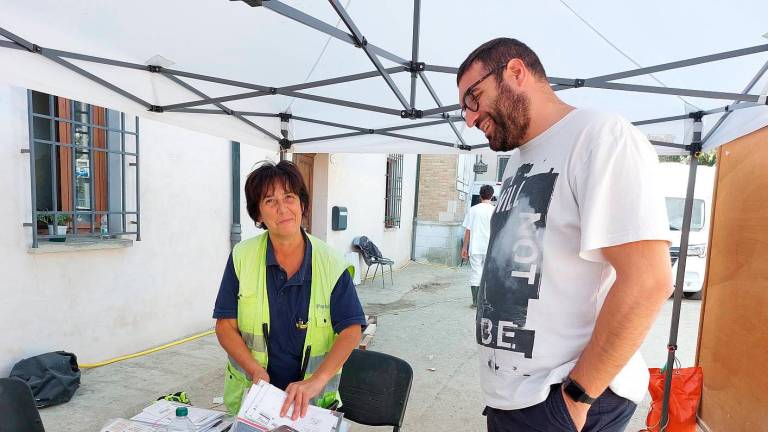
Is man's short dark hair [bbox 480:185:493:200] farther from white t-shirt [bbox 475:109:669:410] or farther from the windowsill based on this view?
white t-shirt [bbox 475:109:669:410]

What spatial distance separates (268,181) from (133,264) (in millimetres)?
2941

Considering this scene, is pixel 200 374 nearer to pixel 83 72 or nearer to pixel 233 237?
pixel 233 237

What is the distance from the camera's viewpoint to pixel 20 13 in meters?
1.93

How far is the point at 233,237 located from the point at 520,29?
12.8ft

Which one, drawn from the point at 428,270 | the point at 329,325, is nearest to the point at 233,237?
the point at 329,325

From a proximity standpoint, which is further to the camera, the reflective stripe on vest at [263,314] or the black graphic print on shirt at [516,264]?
the reflective stripe on vest at [263,314]

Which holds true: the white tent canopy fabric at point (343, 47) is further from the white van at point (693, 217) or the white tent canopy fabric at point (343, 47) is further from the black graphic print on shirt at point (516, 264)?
the white van at point (693, 217)

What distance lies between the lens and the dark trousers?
1.09 metres

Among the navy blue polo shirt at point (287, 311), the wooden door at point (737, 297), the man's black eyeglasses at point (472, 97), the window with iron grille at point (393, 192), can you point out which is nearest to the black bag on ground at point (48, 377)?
the navy blue polo shirt at point (287, 311)

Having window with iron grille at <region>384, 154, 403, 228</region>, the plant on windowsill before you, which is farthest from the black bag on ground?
window with iron grille at <region>384, 154, 403, 228</region>

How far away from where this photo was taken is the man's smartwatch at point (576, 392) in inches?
41.3

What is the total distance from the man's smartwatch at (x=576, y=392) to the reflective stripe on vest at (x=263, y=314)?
0.91m

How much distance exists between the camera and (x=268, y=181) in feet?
5.77

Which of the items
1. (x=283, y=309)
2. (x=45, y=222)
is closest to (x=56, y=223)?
(x=45, y=222)
